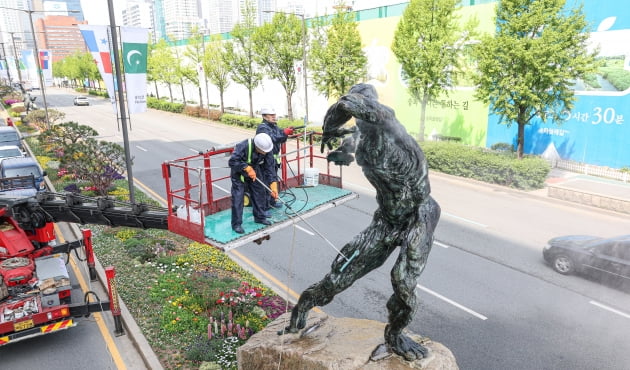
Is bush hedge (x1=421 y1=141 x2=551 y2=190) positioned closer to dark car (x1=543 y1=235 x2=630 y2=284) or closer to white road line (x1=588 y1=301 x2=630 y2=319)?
dark car (x1=543 y1=235 x2=630 y2=284)

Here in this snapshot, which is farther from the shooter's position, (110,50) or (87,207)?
(110,50)

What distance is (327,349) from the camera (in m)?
5.84

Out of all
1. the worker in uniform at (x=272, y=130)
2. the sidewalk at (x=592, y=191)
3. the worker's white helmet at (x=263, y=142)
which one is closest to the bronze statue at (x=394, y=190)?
the worker's white helmet at (x=263, y=142)

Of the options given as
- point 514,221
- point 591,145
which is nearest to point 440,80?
point 591,145

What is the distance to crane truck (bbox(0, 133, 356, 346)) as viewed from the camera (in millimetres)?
7238

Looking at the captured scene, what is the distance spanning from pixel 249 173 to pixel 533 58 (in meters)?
15.7

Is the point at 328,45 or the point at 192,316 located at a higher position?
the point at 328,45

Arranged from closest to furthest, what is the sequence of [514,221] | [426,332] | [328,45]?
[426,332]
[514,221]
[328,45]

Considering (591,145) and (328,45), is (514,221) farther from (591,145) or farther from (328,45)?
(328,45)

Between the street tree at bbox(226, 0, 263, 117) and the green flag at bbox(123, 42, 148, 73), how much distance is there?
2625 centimetres

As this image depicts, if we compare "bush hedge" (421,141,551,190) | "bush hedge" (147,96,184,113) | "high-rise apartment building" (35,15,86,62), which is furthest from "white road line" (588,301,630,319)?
"high-rise apartment building" (35,15,86,62)

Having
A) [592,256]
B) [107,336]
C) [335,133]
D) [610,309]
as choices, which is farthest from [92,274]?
[592,256]

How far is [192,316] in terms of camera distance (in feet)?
28.8

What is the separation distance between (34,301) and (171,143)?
23.4 m
